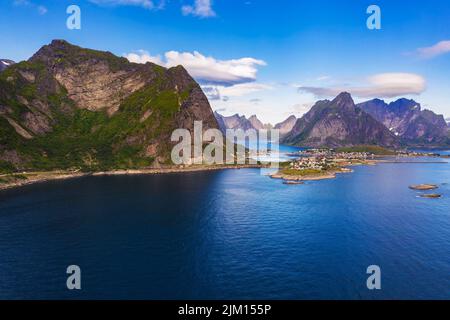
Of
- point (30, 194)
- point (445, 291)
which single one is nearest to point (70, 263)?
point (445, 291)

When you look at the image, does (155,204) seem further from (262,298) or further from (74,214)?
(262,298)

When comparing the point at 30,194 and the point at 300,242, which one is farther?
the point at 30,194

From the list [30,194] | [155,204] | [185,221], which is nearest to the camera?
[185,221]
